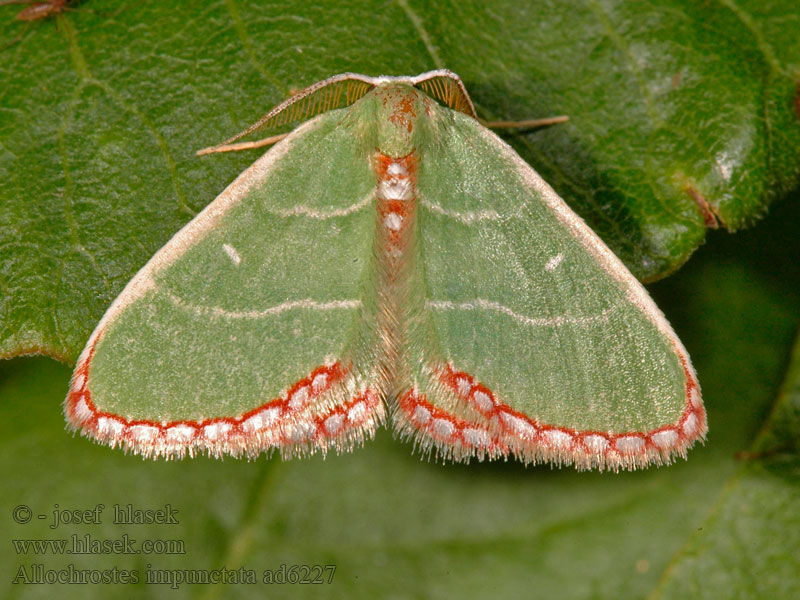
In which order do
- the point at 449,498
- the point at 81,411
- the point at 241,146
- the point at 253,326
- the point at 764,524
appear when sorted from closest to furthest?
1. the point at 81,411
2. the point at 253,326
3. the point at 241,146
4. the point at 764,524
5. the point at 449,498

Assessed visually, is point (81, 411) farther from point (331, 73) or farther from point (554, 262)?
point (554, 262)

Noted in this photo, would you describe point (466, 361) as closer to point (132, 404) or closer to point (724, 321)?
point (132, 404)

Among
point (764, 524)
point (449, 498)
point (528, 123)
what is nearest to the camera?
point (528, 123)

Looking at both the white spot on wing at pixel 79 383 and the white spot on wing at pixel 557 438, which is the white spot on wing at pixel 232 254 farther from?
the white spot on wing at pixel 557 438

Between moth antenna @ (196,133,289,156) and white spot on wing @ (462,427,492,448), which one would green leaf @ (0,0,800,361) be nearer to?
moth antenna @ (196,133,289,156)

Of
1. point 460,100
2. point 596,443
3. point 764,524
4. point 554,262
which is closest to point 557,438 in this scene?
point 596,443

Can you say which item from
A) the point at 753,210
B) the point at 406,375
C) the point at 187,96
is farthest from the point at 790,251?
the point at 187,96
